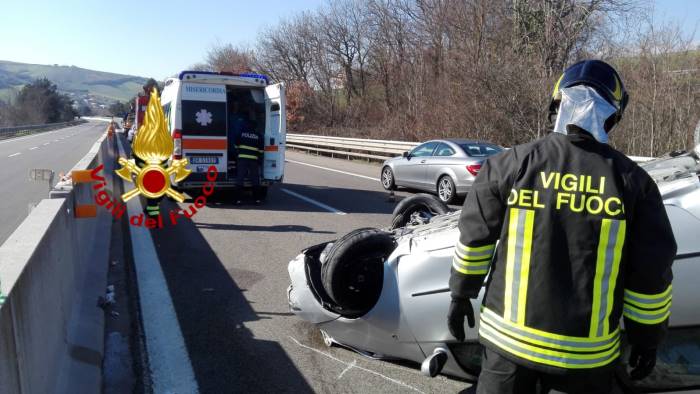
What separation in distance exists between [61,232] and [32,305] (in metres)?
1.47

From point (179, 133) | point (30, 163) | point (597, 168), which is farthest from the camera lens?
point (30, 163)

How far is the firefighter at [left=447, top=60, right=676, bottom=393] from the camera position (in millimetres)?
2119

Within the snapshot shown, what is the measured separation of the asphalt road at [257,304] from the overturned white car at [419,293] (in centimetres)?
20

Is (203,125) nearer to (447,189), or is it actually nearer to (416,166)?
(416,166)

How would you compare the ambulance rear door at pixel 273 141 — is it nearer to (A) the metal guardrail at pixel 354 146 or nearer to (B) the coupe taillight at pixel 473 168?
(B) the coupe taillight at pixel 473 168

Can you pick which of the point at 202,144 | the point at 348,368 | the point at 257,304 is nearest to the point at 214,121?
the point at 202,144

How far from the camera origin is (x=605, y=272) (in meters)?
2.13

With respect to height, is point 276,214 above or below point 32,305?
below

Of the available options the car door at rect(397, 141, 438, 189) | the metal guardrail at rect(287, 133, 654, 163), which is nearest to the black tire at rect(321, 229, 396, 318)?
the car door at rect(397, 141, 438, 189)

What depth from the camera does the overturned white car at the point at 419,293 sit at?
295 centimetres

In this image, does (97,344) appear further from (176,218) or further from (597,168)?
(176,218)

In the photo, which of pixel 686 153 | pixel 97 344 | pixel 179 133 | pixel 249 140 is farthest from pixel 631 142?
pixel 97 344

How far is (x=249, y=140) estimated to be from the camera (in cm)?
1151

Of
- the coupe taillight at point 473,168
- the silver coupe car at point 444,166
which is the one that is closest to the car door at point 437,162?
the silver coupe car at point 444,166
